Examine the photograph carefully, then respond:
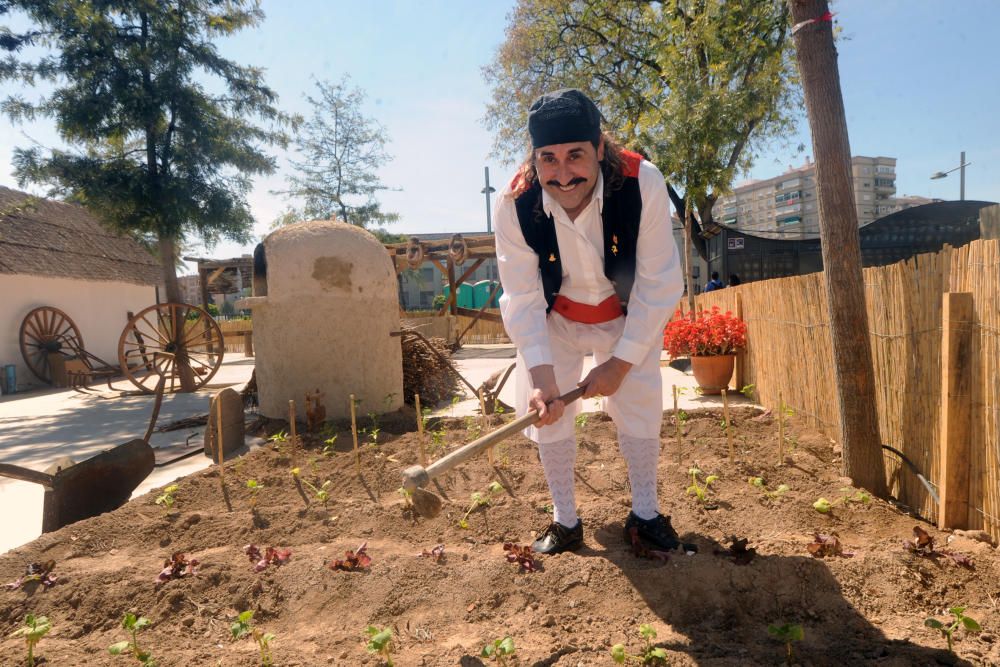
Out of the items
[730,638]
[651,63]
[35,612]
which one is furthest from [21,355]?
[651,63]

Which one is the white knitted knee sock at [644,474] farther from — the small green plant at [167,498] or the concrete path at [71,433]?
the concrete path at [71,433]

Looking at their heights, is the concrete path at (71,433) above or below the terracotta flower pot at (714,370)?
below

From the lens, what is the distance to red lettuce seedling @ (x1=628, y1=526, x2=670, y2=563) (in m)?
2.08

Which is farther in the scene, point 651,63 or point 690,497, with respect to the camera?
point 651,63

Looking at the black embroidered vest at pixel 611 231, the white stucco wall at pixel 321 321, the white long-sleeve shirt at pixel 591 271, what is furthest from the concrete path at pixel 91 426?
the black embroidered vest at pixel 611 231

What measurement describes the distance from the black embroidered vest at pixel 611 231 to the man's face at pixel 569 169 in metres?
0.09

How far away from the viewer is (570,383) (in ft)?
7.77

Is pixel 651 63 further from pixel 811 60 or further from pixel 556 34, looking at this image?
pixel 811 60

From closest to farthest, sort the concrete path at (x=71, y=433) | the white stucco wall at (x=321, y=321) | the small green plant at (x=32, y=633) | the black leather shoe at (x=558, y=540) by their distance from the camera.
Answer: the small green plant at (x=32, y=633)
the black leather shoe at (x=558, y=540)
the concrete path at (x=71, y=433)
the white stucco wall at (x=321, y=321)

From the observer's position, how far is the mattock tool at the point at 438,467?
157 centimetres

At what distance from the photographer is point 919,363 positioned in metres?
2.44

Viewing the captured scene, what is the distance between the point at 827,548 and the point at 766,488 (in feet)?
2.47

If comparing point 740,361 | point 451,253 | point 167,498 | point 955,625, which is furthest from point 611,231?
point 451,253

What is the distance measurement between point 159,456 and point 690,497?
375cm
